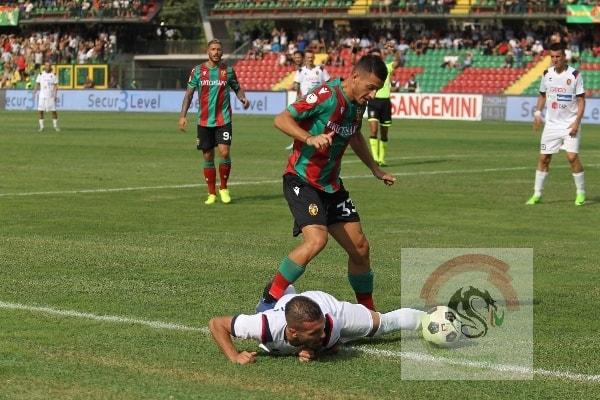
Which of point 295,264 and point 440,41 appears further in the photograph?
point 440,41

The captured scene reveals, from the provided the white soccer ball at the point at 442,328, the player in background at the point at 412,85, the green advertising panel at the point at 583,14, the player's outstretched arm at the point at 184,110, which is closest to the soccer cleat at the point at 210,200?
the player's outstretched arm at the point at 184,110

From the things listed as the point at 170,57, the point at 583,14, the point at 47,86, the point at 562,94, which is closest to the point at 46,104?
the point at 47,86

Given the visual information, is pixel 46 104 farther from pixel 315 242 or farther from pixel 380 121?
pixel 315 242

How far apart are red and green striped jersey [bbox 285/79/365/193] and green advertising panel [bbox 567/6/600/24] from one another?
2110 inches

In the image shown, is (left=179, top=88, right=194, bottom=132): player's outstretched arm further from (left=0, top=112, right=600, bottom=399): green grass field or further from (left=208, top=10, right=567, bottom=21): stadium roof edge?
(left=208, top=10, right=567, bottom=21): stadium roof edge

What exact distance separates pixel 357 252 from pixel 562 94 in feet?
33.5

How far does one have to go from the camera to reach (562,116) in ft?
60.8

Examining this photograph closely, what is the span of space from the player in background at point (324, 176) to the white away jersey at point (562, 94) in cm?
989

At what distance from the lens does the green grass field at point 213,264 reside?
7270mm

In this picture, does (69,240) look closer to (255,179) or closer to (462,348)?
(462,348)

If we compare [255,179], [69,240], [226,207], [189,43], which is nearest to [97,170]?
[255,179]

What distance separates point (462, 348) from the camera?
8258mm

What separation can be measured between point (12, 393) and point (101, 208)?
413 inches

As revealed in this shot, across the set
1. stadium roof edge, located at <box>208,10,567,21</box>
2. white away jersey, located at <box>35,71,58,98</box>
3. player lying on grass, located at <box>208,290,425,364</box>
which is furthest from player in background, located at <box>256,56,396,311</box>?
stadium roof edge, located at <box>208,10,567,21</box>
